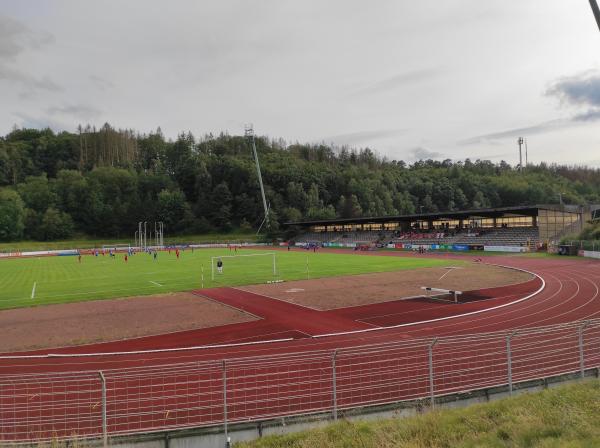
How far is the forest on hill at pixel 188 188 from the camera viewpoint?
129000 millimetres

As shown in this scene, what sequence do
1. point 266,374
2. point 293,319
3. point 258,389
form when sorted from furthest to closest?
point 293,319
point 258,389
point 266,374

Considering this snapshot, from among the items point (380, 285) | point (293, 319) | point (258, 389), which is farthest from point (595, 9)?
point (380, 285)

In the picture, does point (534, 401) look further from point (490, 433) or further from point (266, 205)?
point (266, 205)

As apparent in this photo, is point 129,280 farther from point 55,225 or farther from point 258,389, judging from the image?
point 55,225

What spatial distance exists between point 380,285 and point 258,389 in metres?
22.2

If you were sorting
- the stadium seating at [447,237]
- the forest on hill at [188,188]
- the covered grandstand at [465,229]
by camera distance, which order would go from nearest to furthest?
the covered grandstand at [465,229] < the stadium seating at [447,237] < the forest on hill at [188,188]

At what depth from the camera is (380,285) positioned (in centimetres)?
3266

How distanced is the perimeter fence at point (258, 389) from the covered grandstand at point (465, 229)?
182ft

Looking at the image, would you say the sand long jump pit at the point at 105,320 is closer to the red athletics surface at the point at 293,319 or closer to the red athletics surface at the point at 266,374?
the red athletics surface at the point at 293,319

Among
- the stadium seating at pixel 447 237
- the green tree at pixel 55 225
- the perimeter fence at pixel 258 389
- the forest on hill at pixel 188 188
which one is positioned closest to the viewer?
the perimeter fence at pixel 258 389

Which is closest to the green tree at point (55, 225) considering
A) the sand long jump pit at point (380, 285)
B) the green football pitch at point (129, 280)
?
the green football pitch at point (129, 280)

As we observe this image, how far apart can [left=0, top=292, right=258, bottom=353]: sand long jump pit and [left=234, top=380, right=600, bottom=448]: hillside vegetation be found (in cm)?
1384

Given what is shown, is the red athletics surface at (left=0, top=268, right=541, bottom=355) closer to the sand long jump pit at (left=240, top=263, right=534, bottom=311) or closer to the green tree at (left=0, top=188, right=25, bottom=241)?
the sand long jump pit at (left=240, top=263, right=534, bottom=311)

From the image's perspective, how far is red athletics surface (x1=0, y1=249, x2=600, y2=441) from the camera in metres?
10.0
